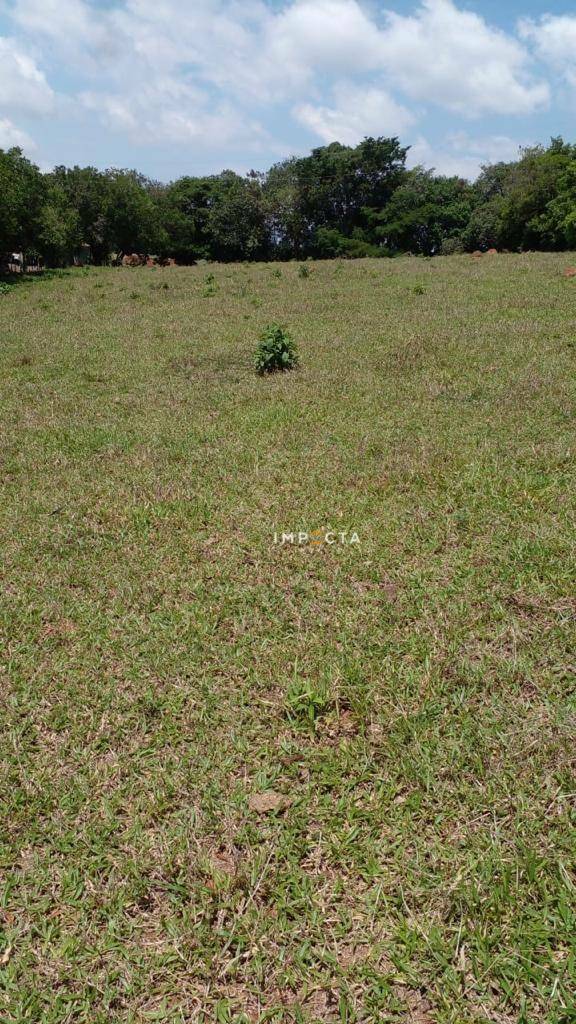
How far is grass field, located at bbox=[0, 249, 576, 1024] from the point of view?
1986mm

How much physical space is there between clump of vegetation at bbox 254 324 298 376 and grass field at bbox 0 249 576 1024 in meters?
2.68

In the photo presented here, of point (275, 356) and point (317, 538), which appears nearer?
point (317, 538)

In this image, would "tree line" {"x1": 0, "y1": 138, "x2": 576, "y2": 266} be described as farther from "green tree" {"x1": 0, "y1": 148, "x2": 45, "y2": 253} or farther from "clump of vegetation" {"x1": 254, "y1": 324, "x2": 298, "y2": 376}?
"clump of vegetation" {"x1": 254, "y1": 324, "x2": 298, "y2": 376}

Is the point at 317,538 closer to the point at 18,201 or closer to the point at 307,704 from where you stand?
the point at 307,704

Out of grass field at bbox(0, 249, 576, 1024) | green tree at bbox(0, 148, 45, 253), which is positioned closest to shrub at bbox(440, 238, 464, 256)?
green tree at bbox(0, 148, 45, 253)

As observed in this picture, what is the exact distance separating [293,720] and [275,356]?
7.40m

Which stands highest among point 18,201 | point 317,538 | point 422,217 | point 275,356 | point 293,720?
point 422,217

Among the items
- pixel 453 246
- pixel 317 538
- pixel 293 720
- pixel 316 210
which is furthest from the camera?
pixel 316 210

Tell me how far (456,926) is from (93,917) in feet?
4.36

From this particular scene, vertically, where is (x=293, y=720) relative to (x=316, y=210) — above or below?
below

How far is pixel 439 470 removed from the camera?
18.0 feet

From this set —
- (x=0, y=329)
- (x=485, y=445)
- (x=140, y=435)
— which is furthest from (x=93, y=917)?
(x=0, y=329)

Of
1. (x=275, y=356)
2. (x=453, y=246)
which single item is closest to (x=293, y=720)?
(x=275, y=356)

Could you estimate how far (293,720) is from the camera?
299cm
